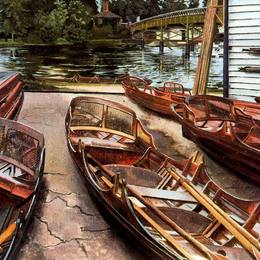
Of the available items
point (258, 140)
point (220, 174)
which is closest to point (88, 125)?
point (220, 174)

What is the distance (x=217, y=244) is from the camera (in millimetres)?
6234

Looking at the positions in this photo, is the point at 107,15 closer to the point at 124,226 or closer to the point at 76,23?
the point at 76,23

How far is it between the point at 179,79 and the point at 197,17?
55.4 ft

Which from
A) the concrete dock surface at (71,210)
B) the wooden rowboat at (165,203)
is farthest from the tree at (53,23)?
the wooden rowboat at (165,203)

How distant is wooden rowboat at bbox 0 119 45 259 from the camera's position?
6113 mm

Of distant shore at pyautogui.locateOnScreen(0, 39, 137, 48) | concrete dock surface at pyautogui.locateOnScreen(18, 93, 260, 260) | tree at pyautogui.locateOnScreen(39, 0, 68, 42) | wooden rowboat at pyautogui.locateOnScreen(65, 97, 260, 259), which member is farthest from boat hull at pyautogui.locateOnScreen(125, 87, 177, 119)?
tree at pyautogui.locateOnScreen(39, 0, 68, 42)

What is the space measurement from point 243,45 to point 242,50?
6.4 inches

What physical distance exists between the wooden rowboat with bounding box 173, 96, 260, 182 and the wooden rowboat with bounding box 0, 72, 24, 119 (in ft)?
13.7

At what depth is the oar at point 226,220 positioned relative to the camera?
5645 millimetres

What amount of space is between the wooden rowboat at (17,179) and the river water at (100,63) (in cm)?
2580

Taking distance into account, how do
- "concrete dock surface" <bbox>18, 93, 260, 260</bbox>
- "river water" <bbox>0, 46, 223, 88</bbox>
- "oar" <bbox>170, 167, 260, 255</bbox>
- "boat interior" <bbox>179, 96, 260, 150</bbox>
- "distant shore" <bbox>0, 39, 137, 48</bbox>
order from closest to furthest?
"oar" <bbox>170, 167, 260, 255</bbox> → "concrete dock surface" <bbox>18, 93, 260, 260</bbox> → "boat interior" <bbox>179, 96, 260, 150</bbox> → "river water" <bbox>0, 46, 223, 88</bbox> → "distant shore" <bbox>0, 39, 137, 48</bbox>

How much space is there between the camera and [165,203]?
7.51 m

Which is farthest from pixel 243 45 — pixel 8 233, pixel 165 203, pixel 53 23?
pixel 53 23

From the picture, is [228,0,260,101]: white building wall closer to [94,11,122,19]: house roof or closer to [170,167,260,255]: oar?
[170,167,260,255]: oar
